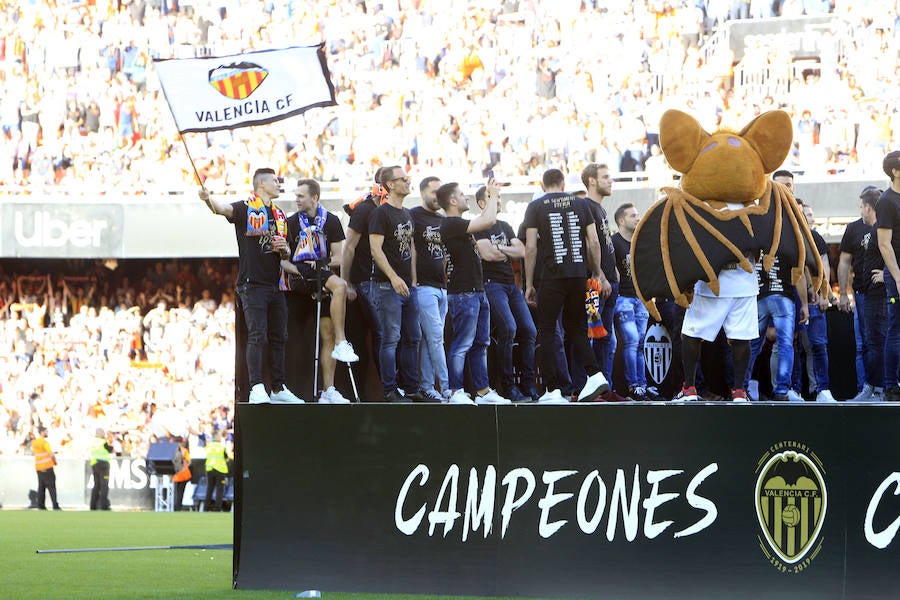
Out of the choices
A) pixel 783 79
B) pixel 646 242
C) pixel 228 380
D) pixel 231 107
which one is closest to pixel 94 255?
A: pixel 228 380

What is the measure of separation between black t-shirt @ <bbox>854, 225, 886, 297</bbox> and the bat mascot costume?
129 centimetres

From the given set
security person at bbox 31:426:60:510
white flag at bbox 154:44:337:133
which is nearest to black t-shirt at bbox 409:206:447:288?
Result: white flag at bbox 154:44:337:133

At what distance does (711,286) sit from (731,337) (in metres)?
0.35

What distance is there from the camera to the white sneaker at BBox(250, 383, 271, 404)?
31.3 feet

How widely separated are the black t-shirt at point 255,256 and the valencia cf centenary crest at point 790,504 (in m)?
3.66

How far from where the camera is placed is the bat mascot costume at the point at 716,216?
28.8 ft

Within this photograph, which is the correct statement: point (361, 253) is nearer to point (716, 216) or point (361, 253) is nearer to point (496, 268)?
point (496, 268)

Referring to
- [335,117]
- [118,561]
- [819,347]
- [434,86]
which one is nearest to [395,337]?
[819,347]

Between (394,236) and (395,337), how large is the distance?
718 mm

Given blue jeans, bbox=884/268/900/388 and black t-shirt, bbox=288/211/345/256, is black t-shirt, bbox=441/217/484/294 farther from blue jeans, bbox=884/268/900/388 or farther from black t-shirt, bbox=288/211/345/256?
blue jeans, bbox=884/268/900/388

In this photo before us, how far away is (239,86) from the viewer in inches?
444

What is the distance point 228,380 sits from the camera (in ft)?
80.7

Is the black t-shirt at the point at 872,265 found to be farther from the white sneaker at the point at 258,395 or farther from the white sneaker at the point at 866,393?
the white sneaker at the point at 258,395

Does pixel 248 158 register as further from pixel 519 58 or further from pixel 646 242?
pixel 646 242
